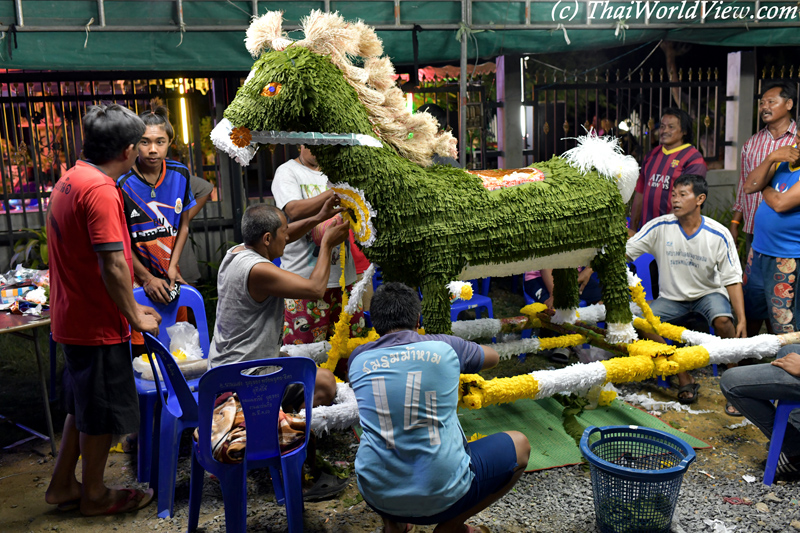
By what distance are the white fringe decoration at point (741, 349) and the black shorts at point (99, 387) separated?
9.62ft

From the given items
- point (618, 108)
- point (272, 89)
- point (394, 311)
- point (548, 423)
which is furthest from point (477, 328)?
point (618, 108)

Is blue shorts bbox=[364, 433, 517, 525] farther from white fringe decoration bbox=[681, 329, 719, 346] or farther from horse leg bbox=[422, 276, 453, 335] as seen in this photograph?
white fringe decoration bbox=[681, 329, 719, 346]

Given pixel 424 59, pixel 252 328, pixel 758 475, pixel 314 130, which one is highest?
pixel 424 59

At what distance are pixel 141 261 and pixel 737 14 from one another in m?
4.65

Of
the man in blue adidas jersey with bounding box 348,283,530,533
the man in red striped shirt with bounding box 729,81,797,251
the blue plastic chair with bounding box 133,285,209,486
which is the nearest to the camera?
the man in blue adidas jersey with bounding box 348,283,530,533

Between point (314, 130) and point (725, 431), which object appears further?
point (725, 431)

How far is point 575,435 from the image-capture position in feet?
10.9

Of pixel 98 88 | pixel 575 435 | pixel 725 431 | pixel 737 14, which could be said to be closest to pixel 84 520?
pixel 575 435

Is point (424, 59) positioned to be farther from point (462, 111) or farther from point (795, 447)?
point (795, 447)

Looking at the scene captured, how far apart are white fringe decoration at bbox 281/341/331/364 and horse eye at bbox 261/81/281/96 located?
140 cm

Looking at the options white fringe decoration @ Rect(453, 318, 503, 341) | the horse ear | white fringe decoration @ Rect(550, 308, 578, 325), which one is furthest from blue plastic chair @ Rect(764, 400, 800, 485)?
the horse ear

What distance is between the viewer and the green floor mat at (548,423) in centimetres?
345

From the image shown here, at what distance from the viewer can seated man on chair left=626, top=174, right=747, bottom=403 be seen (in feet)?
13.7

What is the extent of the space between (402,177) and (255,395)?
1.18m
